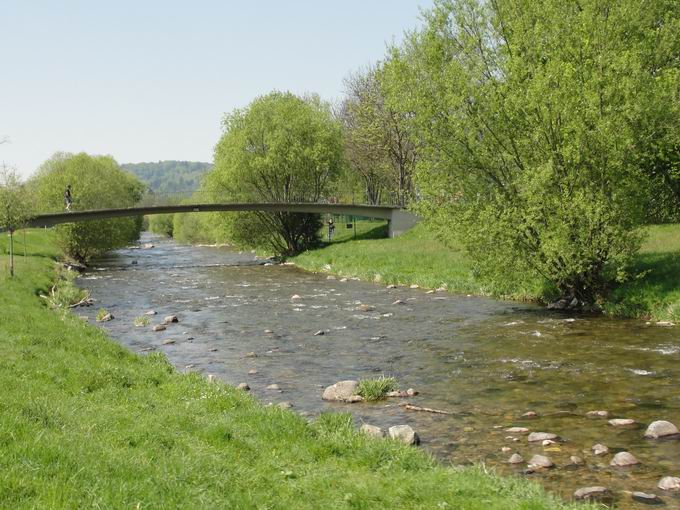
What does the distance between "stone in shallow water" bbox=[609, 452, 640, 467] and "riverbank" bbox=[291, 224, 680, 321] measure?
16.9 meters

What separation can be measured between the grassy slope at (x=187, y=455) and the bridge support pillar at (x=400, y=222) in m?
56.5

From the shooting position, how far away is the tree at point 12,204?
148 feet

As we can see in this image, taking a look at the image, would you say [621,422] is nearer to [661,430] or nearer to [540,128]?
[661,430]

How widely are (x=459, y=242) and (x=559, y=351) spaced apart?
9658 millimetres

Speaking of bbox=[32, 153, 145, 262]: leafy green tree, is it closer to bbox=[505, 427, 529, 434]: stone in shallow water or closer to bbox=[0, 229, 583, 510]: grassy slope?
bbox=[0, 229, 583, 510]: grassy slope

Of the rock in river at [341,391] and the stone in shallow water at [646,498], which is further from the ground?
the stone in shallow water at [646,498]

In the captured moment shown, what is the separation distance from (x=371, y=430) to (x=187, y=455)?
Result: 4.94m

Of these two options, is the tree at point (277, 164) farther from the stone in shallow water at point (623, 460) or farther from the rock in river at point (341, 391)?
the stone in shallow water at point (623, 460)

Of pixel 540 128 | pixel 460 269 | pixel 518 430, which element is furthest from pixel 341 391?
pixel 460 269

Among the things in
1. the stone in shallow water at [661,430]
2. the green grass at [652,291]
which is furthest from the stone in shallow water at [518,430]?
the green grass at [652,291]

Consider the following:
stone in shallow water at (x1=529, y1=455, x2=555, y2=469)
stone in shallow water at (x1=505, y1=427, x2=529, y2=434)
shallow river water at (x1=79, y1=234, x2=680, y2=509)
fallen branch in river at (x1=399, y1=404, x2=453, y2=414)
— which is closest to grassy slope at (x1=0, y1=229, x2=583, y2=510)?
stone in shallow water at (x1=529, y1=455, x2=555, y2=469)

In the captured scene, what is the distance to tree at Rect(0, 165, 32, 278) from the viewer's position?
148 ft

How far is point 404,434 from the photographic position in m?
14.7

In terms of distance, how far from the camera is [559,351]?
24.0 metres
